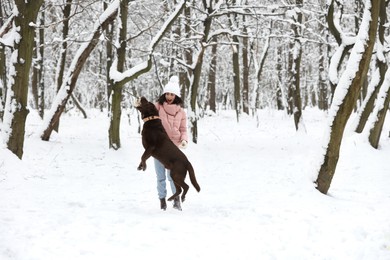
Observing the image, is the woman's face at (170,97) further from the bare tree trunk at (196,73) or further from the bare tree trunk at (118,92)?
the bare tree trunk at (196,73)

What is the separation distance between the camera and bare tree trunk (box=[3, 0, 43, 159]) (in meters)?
7.70

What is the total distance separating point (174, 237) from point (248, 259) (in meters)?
0.90

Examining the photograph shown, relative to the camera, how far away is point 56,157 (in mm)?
10305

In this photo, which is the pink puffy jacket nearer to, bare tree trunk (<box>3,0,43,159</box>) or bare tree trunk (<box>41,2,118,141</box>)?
bare tree trunk (<box>3,0,43,159</box>)

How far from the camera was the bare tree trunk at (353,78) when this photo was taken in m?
6.46

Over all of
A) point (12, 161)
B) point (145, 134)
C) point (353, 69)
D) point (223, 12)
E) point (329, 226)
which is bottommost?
point (329, 226)

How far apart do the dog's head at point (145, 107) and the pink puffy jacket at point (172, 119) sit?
1.35ft

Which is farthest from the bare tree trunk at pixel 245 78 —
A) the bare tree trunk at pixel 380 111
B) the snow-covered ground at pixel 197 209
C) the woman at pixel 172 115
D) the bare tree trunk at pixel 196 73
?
the woman at pixel 172 115

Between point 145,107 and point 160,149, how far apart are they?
61 cm

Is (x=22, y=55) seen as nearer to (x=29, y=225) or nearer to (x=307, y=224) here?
(x=29, y=225)

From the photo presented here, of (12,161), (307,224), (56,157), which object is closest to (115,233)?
(307,224)

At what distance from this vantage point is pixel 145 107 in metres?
5.57

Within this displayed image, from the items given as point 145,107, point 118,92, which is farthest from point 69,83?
point 145,107

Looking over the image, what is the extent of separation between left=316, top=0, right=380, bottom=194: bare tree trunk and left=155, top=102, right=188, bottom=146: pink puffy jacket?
2575 mm
